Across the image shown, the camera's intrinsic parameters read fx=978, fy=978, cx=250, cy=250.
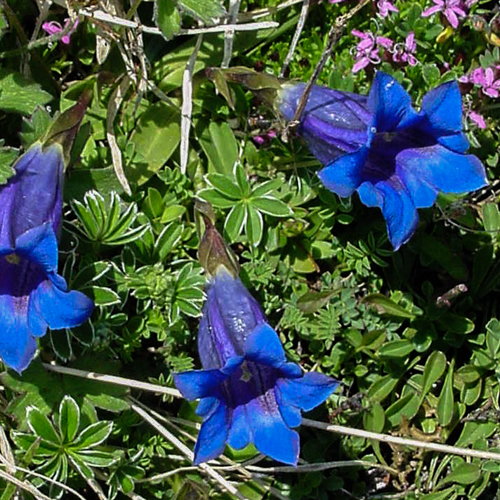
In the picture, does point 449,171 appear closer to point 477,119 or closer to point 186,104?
point 477,119

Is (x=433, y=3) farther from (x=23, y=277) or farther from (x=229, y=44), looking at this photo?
(x=23, y=277)

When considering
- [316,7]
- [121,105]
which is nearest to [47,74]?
[121,105]

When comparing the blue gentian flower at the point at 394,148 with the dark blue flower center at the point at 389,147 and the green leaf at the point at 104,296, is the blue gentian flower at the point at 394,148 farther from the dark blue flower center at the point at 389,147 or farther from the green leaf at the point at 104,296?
the green leaf at the point at 104,296

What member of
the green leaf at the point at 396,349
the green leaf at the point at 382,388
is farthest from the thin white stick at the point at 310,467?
the green leaf at the point at 396,349

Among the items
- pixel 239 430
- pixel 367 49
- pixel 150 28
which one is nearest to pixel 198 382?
pixel 239 430

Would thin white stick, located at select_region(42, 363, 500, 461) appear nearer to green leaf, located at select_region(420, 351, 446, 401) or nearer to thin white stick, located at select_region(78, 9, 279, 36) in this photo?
green leaf, located at select_region(420, 351, 446, 401)

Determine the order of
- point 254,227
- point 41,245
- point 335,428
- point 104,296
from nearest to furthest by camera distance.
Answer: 1. point 41,245
2. point 104,296
3. point 335,428
4. point 254,227
